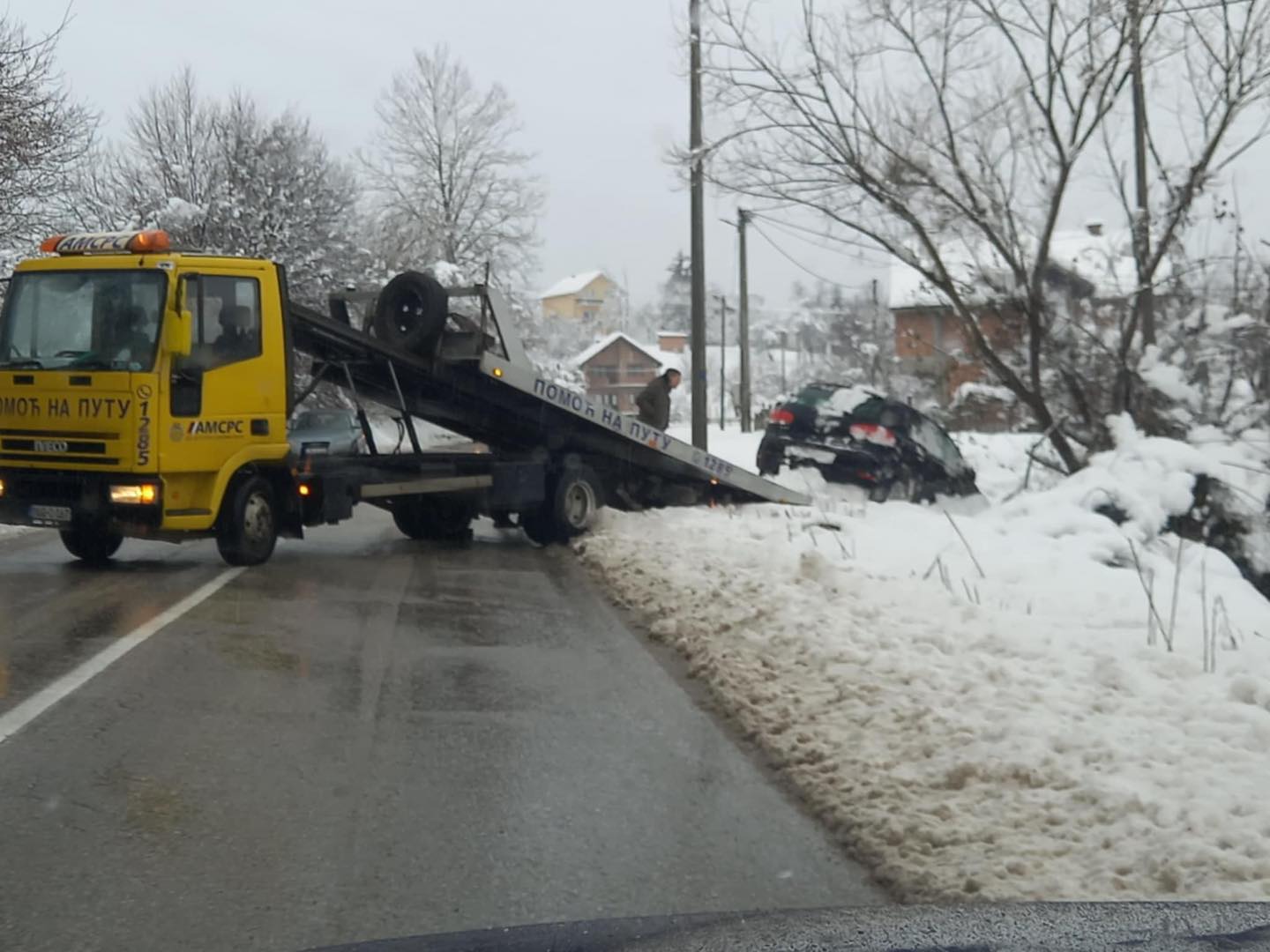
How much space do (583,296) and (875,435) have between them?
139m

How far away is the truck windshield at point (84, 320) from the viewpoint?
459 inches

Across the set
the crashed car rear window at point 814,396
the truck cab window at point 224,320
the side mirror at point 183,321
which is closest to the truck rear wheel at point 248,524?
the truck cab window at point 224,320

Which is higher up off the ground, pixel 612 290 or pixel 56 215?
pixel 612 290

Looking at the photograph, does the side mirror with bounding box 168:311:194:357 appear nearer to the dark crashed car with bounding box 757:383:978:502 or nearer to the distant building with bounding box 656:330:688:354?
the dark crashed car with bounding box 757:383:978:502

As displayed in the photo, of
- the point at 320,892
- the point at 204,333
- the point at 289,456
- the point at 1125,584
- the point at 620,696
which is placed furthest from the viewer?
the point at 289,456

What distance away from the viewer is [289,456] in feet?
42.1

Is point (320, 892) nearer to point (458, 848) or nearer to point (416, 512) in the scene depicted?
point (458, 848)

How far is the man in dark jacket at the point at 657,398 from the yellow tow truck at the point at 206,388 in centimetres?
372

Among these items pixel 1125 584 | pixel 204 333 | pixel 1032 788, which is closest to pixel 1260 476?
pixel 1125 584

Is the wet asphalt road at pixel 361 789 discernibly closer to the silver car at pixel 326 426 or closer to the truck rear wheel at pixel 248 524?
the truck rear wheel at pixel 248 524

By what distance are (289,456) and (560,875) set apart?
8.65m

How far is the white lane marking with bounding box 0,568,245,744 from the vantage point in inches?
266

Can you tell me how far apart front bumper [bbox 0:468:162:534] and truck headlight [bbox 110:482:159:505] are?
31 mm

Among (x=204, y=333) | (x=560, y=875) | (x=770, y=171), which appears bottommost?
(x=560, y=875)
